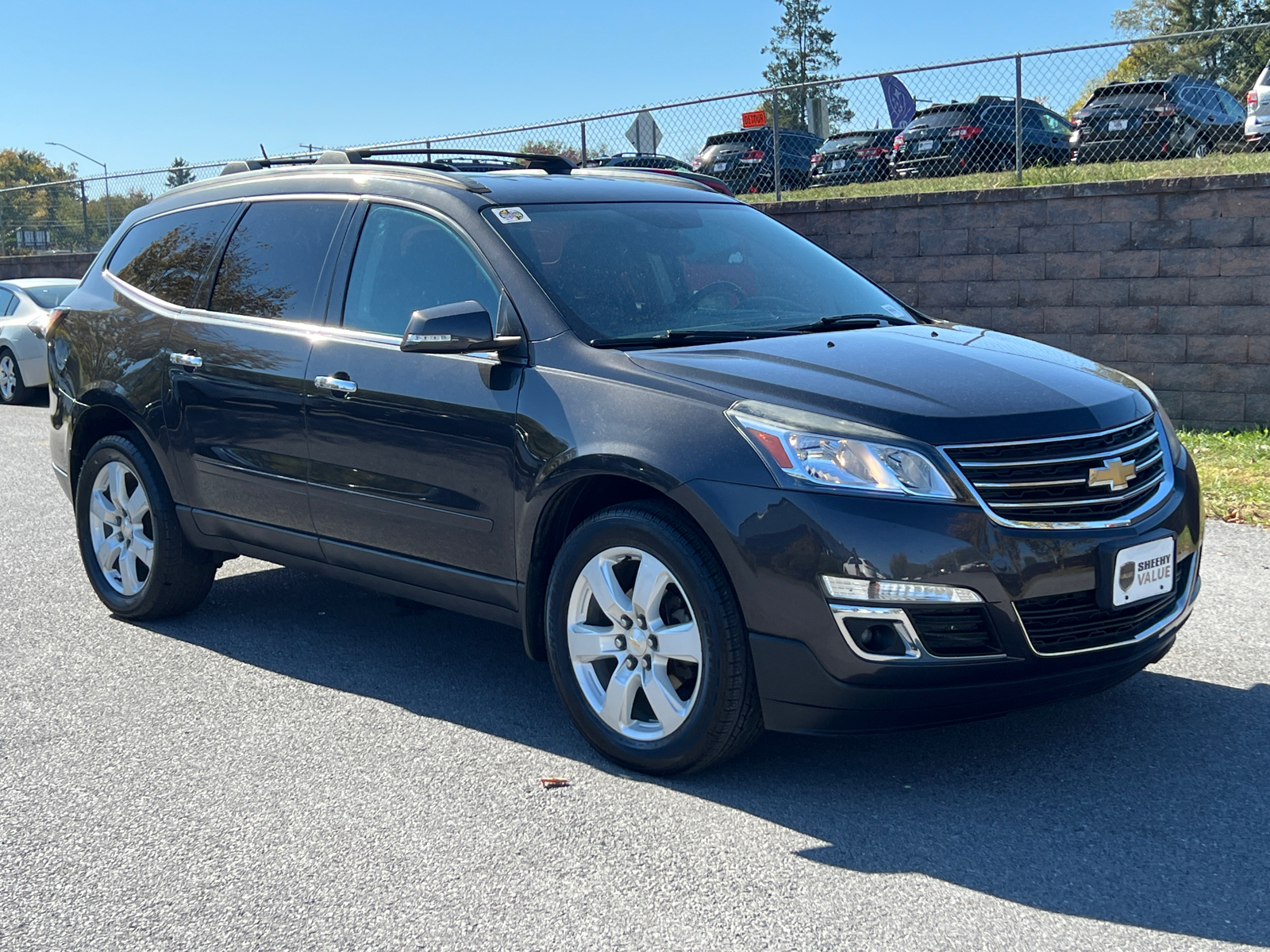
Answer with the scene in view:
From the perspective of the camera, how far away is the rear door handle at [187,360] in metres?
5.47

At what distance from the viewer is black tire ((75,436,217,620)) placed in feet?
18.9

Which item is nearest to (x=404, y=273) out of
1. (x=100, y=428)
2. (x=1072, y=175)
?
(x=100, y=428)

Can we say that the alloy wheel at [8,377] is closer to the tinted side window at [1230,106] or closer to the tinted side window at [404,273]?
the tinted side window at [404,273]

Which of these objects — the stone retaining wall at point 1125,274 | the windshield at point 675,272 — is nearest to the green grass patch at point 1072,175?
the stone retaining wall at point 1125,274

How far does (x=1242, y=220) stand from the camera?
10.4m

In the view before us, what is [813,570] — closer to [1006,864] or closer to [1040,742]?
[1006,864]

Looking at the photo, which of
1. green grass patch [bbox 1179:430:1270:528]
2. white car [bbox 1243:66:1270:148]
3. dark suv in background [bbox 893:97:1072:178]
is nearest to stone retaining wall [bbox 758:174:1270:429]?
green grass patch [bbox 1179:430:1270:528]

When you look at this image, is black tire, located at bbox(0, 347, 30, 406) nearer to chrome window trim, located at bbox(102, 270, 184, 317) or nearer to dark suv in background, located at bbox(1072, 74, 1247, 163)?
chrome window trim, located at bbox(102, 270, 184, 317)

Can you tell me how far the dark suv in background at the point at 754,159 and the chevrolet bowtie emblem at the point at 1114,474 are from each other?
11.6m

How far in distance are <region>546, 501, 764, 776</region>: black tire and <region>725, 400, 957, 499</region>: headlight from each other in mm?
364

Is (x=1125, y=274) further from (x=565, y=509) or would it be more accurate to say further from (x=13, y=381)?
(x=13, y=381)

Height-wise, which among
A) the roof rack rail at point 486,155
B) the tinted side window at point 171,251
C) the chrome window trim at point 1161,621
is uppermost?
the roof rack rail at point 486,155

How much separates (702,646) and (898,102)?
37.3 feet

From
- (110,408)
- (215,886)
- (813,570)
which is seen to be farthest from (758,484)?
(110,408)
